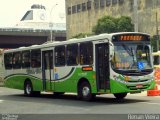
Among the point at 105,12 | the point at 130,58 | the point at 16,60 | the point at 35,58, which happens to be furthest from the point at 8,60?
the point at 105,12

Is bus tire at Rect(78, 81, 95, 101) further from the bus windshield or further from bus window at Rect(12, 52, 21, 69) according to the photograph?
bus window at Rect(12, 52, 21, 69)

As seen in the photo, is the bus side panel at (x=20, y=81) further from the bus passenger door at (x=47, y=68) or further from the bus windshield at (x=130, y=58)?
the bus windshield at (x=130, y=58)

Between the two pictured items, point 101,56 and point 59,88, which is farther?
point 59,88

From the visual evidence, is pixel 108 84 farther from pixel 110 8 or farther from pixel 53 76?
pixel 110 8

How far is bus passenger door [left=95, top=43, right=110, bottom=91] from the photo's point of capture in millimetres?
19531

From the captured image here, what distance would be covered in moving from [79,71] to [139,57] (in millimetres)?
3176

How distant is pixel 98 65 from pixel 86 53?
3.47ft

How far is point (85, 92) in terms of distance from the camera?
68.8 feet

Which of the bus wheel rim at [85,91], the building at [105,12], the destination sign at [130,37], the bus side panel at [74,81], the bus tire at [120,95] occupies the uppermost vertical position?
the building at [105,12]

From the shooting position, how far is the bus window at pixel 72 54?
21.7 meters

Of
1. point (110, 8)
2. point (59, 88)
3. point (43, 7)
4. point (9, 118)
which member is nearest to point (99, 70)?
point (59, 88)

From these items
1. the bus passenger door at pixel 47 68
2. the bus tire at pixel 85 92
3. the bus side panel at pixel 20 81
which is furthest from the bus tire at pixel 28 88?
the bus tire at pixel 85 92

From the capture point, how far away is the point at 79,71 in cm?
2136

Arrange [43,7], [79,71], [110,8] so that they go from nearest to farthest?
[79,71] < [110,8] < [43,7]
